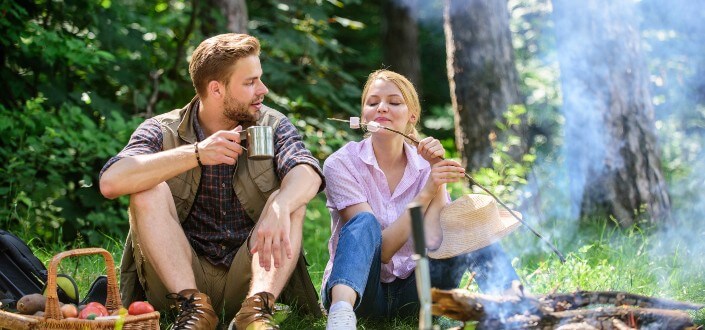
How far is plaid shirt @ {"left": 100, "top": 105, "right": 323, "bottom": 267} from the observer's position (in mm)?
3570

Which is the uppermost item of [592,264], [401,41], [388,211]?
[401,41]

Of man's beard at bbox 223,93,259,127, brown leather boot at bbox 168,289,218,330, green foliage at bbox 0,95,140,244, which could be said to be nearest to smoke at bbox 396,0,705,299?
man's beard at bbox 223,93,259,127

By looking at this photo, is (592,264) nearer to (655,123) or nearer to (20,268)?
(655,123)

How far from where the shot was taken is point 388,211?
12.1 ft

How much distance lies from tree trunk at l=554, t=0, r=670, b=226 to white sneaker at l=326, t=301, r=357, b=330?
2617 millimetres

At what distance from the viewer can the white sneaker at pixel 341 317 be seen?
299cm

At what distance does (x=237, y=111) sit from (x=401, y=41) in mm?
8180

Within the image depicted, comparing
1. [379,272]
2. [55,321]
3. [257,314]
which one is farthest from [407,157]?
[55,321]

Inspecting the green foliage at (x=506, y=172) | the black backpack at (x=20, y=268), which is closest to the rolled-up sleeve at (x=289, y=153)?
the black backpack at (x=20, y=268)

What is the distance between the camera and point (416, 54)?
1165cm

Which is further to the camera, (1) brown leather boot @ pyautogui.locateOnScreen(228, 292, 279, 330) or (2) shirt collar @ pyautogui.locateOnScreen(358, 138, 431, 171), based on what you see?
(2) shirt collar @ pyautogui.locateOnScreen(358, 138, 431, 171)

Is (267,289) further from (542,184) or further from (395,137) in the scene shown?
(542,184)

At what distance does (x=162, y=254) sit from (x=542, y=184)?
3466mm

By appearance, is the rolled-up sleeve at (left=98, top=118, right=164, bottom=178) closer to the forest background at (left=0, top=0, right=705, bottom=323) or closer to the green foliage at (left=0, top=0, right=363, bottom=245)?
the forest background at (left=0, top=0, right=705, bottom=323)
